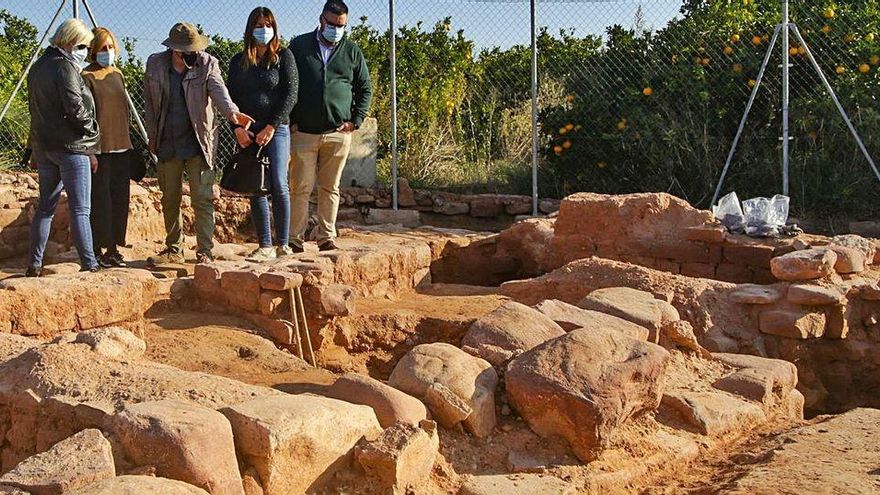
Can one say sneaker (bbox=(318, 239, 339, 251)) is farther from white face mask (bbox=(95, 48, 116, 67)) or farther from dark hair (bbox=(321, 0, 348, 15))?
white face mask (bbox=(95, 48, 116, 67))

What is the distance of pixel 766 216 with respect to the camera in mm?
8914

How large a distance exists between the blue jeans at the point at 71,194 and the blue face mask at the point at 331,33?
6.45ft

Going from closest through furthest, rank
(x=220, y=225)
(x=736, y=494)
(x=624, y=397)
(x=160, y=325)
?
(x=736, y=494), (x=624, y=397), (x=160, y=325), (x=220, y=225)

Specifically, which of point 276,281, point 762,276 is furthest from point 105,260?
point 762,276

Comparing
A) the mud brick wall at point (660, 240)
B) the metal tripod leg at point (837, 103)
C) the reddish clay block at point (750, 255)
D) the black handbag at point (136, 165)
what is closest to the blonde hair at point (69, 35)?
the black handbag at point (136, 165)

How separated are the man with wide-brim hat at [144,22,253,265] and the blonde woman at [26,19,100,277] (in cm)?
45

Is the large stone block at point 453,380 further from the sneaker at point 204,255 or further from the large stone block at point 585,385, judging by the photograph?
the sneaker at point 204,255

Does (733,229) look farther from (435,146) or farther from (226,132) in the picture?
(226,132)

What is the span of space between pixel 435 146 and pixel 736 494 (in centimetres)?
861

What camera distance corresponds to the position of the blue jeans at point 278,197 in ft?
24.6

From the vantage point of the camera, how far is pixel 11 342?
16.1ft

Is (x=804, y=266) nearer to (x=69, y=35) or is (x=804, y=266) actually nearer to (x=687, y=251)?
(x=687, y=251)

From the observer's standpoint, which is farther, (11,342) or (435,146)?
(435,146)

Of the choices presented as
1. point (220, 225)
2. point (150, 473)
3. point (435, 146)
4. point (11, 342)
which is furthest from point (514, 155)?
point (150, 473)
